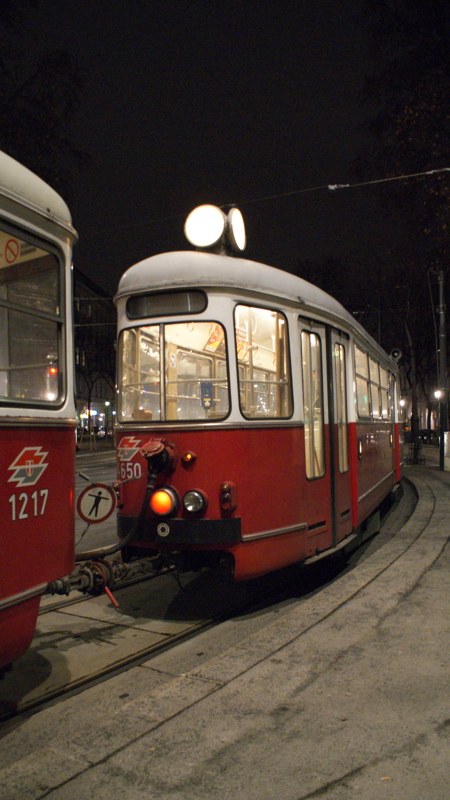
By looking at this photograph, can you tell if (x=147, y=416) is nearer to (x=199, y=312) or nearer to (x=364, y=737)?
(x=199, y=312)

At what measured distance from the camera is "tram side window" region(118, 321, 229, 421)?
5.29 meters

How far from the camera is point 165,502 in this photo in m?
5.08

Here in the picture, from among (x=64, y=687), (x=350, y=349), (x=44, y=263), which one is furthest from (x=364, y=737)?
(x=350, y=349)

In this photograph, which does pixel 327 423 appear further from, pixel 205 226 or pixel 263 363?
pixel 205 226

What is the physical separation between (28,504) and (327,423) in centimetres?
380

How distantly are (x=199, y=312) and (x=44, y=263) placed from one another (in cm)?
196

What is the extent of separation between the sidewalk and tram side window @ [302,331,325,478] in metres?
1.45

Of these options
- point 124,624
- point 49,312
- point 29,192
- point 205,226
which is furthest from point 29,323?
point 124,624

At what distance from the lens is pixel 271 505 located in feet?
17.6

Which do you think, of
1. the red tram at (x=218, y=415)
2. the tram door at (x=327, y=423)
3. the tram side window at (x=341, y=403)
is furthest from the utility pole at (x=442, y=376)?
the red tram at (x=218, y=415)

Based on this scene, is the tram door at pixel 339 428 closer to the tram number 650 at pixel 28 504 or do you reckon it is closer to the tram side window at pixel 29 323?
the tram side window at pixel 29 323

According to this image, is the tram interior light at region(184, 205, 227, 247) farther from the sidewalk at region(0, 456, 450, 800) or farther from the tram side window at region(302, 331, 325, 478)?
the sidewalk at region(0, 456, 450, 800)

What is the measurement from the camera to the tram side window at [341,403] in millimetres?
6816

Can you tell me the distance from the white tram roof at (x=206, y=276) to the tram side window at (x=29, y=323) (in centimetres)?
185
